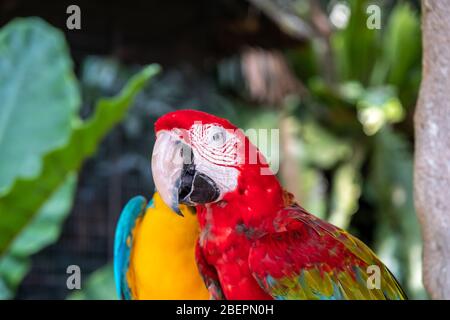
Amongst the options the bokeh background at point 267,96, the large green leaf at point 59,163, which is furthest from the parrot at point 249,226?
the bokeh background at point 267,96

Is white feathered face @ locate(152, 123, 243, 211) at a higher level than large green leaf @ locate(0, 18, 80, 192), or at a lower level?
lower

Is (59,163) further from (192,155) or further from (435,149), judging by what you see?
(435,149)

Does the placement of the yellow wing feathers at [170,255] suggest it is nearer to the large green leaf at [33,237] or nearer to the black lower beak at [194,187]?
the black lower beak at [194,187]

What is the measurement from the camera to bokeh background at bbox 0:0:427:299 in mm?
2604

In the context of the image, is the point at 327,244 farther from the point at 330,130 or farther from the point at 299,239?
the point at 330,130

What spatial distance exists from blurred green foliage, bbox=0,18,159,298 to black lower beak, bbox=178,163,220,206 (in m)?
0.68

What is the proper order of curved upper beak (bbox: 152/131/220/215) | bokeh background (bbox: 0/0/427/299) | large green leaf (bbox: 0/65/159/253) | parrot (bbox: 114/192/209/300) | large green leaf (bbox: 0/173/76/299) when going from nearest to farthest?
curved upper beak (bbox: 152/131/220/215) → parrot (bbox: 114/192/209/300) → large green leaf (bbox: 0/65/159/253) → large green leaf (bbox: 0/173/76/299) → bokeh background (bbox: 0/0/427/299)

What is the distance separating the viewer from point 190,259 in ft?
3.49

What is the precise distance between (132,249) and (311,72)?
231cm

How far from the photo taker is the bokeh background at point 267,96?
2604mm

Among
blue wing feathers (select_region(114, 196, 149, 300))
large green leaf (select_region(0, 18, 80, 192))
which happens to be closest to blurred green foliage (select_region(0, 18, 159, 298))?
large green leaf (select_region(0, 18, 80, 192))

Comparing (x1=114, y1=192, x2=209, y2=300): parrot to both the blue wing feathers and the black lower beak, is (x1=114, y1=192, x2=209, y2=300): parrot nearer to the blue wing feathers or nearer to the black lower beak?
the blue wing feathers

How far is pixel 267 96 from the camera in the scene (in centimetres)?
311

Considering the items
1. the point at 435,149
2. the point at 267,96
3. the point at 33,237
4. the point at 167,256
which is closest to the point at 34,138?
the point at 33,237
